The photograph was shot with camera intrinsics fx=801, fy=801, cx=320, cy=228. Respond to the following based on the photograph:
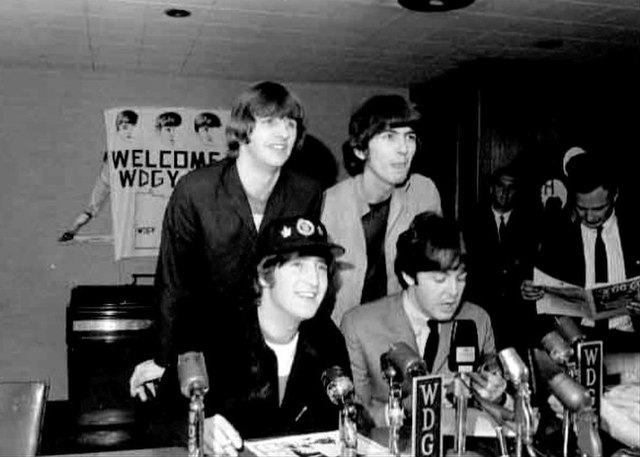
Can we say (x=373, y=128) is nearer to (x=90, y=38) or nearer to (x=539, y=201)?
(x=90, y=38)

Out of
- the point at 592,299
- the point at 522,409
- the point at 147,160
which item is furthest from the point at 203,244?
the point at 147,160

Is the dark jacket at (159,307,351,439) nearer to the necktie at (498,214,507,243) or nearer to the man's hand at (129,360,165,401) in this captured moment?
the man's hand at (129,360,165,401)

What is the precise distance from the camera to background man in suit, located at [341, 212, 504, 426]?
2.49m

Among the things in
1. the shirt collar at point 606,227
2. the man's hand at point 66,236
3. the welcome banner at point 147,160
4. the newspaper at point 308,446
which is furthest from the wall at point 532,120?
the newspaper at point 308,446

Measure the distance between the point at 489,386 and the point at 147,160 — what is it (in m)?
4.41

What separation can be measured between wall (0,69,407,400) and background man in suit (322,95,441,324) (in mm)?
3194

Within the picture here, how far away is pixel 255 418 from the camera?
83.7 inches

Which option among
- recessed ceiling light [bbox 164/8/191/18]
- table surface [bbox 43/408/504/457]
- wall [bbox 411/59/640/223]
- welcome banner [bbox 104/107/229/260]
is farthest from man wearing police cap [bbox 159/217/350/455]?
welcome banner [bbox 104/107/229/260]

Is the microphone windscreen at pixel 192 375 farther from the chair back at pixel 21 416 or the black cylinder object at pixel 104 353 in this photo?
the black cylinder object at pixel 104 353

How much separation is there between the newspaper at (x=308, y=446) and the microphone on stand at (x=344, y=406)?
98 millimetres

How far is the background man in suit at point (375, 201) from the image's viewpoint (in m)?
2.85

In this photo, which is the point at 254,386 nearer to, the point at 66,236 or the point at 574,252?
the point at 574,252

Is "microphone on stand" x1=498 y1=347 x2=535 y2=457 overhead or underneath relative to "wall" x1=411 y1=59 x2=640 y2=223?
underneath

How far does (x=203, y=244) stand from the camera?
2766mm
